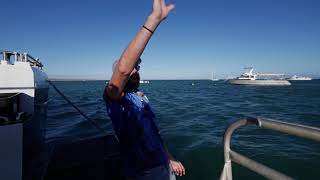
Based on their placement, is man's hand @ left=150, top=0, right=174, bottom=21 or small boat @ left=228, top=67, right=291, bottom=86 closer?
man's hand @ left=150, top=0, right=174, bottom=21

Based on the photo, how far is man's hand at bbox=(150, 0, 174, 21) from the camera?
1608mm

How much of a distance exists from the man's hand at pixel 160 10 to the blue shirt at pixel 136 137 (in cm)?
72

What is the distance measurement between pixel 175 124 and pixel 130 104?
9515 millimetres

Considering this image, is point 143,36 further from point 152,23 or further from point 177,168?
point 177,168

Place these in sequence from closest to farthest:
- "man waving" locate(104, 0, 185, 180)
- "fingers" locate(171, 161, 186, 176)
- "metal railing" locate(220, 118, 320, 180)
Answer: "metal railing" locate(220, 118, 320, 180)
"man waving" locate(104, 0, 185, 180)
"fingers" locate(171, 161, 186, 176)

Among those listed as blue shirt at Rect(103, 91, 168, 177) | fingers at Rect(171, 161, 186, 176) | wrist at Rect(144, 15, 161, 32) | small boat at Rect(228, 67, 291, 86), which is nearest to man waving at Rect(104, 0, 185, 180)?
blue shirt at Rect(103, 91, 168, 177)

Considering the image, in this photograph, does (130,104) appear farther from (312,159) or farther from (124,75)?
(312,159)

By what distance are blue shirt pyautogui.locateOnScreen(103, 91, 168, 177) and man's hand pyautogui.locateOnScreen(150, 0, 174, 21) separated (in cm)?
72

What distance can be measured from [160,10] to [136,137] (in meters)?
1.05

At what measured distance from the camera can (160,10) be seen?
1.61 metres

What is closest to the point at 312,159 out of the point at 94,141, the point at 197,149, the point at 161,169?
the point at 197,149

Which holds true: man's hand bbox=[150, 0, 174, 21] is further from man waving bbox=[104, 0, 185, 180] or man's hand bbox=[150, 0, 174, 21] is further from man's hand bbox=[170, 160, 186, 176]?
man's hand bbox=[170, 160, 186, 176]

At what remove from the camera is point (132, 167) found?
2145 mm

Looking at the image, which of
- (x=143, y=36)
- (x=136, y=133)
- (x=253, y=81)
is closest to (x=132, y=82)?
(x=136, y=133)
